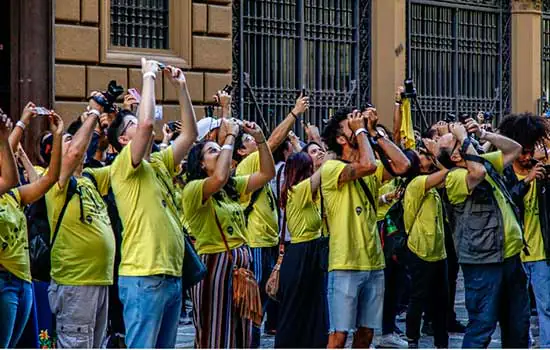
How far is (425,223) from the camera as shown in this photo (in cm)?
1217

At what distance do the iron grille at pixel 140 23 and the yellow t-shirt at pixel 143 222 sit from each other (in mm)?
8463

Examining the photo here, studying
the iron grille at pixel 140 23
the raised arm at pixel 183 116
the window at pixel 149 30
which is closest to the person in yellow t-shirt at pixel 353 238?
the raised arm at pixel 183 116

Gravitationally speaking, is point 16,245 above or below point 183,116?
below

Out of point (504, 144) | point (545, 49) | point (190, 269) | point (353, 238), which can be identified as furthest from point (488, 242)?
point (545, 49)

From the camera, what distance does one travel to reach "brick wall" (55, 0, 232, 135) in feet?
52.4

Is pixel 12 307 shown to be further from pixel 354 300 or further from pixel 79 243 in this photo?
pixel 354 300

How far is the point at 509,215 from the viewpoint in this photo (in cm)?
1027

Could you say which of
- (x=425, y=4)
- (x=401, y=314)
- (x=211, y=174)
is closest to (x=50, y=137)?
(x=211, y=174)

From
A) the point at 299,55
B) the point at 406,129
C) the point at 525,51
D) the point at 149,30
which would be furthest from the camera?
the point at 525,51

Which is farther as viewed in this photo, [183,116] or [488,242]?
[488,242]

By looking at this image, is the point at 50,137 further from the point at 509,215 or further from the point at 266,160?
the point at 509,215

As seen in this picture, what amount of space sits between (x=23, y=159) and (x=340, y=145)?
2.40 metres

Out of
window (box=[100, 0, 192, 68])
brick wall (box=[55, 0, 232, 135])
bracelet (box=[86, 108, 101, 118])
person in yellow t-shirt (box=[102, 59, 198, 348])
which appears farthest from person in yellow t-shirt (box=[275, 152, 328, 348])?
window (box=[100, 0, 192, 68])

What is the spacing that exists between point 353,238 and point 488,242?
98cm
